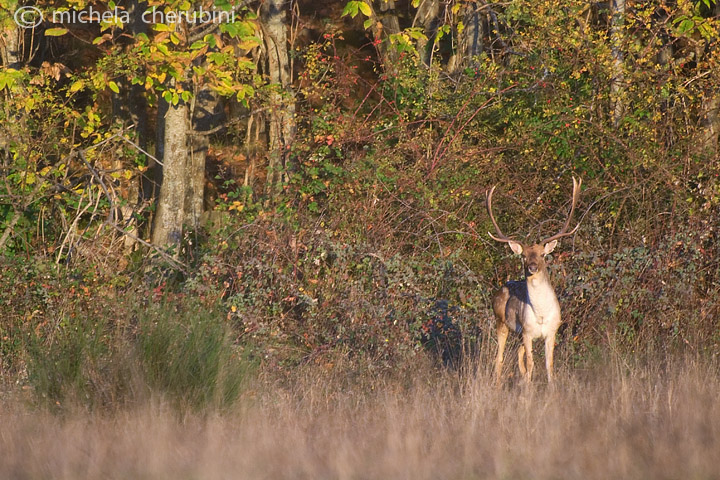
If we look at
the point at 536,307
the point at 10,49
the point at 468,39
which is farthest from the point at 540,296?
the point at 10,49

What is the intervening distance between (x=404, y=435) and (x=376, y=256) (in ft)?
11.8

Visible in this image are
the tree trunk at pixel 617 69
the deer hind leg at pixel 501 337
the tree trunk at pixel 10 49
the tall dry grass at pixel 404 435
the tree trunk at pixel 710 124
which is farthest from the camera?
the tree trunk at pixel 10 49

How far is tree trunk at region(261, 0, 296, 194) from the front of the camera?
1058 cm

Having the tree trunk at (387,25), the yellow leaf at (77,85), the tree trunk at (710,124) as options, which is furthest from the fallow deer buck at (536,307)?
the yellow leaf at (77,85)

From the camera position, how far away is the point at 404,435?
5.64 metres

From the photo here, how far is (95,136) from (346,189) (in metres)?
4.03

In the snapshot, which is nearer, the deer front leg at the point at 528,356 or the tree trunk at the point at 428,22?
the deer front leg at the point at 528,356

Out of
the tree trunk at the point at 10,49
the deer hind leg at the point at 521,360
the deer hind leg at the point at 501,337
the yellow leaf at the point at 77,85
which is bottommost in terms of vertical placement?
the deer hind leg at the point at 521,360

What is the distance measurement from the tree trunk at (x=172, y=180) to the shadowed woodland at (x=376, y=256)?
1.1 inches

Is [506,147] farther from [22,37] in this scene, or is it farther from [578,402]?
[22,37]

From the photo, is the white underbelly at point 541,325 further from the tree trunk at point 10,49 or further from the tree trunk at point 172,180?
the tree trunk at point 10,49

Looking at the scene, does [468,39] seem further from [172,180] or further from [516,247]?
[516,247]

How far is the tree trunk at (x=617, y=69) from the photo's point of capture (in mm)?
10188

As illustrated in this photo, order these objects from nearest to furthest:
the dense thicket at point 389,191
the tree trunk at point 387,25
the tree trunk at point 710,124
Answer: the dense thicket at point 389,191 < the tree trunk at point 710,124 < the tree trunk at point 387,25
